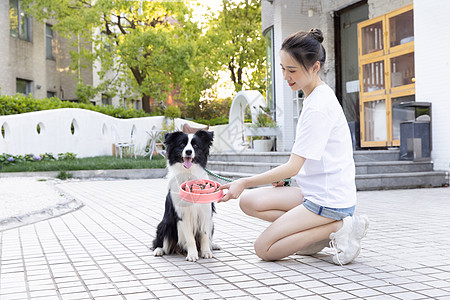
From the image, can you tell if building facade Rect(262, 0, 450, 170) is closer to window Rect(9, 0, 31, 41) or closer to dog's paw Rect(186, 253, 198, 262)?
dog's paw Rect(186, 253, 198, 262)

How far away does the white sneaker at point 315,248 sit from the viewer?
3638 millimetres

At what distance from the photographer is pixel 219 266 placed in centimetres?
357

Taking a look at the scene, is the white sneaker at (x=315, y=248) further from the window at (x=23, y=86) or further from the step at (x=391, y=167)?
the window at (x=23, y=86)

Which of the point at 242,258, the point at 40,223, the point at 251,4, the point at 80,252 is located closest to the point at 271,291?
the point at 242,258

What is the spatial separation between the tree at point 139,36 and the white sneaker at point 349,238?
65.6 feet

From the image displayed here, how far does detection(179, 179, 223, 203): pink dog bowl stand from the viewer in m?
3.37

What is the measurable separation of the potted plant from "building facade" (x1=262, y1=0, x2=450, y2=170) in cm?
34

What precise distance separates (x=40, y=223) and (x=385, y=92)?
26.6 feet

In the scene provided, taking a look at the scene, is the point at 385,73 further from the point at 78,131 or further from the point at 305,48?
the point at 78,131

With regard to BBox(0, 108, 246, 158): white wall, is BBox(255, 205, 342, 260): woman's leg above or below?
below

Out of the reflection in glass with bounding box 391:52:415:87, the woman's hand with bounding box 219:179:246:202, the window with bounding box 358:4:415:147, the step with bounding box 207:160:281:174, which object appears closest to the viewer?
the woman's hand with bounding box 219:179:246:202

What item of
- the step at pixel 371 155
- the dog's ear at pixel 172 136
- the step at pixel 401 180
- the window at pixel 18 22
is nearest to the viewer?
the dog's ear at pixel 172 136

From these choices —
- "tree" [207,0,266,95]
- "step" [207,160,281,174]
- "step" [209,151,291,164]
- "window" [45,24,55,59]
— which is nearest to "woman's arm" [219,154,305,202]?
"step" [207,160,281,174]

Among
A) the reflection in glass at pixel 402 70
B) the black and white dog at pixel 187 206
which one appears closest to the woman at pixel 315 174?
the black and white dog at pixel 187 206
